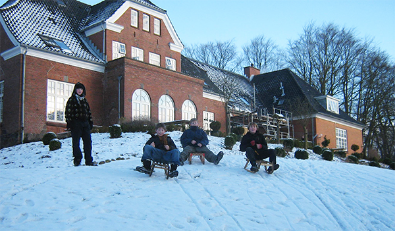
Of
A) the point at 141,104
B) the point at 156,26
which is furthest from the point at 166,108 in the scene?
the point at 156,26

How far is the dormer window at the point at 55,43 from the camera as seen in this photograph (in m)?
21.6

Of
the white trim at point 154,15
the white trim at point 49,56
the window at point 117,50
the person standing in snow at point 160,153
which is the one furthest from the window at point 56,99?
the person standing in snow at point 160,153

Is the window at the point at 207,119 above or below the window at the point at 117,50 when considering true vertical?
below

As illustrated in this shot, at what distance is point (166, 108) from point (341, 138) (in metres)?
18.1

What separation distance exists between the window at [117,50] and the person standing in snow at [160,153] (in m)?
15.9

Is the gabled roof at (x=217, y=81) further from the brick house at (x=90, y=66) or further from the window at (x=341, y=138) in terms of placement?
the window at (x=341, y=138)

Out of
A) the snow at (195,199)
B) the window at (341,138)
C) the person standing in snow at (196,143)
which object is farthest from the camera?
the window at (341,138)

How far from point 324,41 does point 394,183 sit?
Result: 108 ft

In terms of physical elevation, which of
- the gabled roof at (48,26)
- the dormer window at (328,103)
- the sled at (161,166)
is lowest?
the sled at (161,166)

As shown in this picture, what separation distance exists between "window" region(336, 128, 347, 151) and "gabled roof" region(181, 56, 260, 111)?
725cm

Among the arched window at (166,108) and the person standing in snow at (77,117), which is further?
the arched window at (166,108)

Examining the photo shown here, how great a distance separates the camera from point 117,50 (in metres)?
24.7

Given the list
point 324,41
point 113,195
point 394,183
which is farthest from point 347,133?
point 113,195

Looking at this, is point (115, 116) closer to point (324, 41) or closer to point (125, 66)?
point (125, 66)
